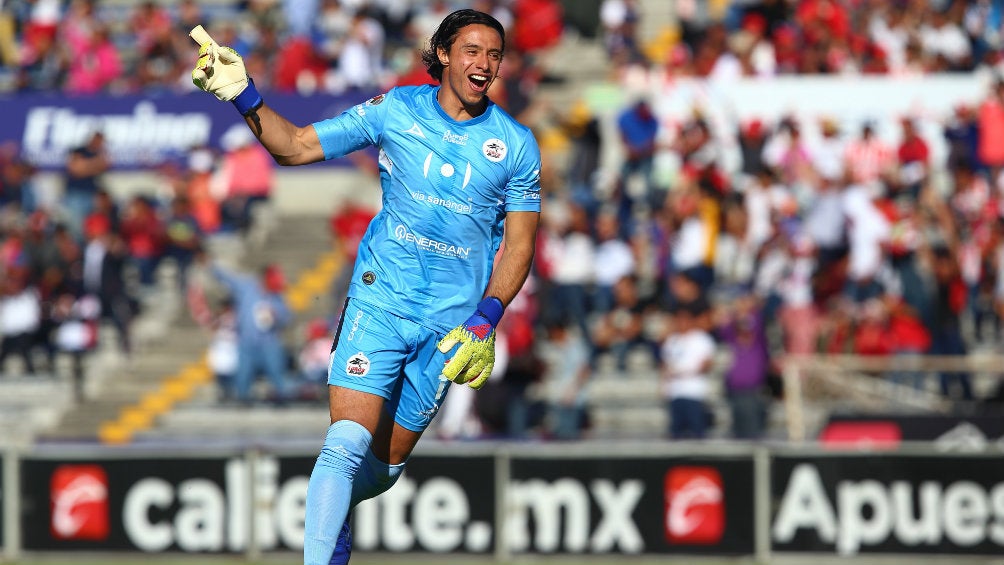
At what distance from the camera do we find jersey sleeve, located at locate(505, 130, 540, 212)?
7668mm

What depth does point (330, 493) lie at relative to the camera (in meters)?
7.23

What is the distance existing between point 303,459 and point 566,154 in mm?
8038

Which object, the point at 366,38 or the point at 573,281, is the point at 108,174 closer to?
the point at 366,38

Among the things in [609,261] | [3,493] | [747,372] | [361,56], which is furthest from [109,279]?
[747,372]

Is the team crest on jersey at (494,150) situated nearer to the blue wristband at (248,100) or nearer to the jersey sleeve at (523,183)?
the jersey sleeve at (523,183)

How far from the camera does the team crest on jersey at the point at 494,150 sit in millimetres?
7598

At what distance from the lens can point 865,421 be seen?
16.8 m

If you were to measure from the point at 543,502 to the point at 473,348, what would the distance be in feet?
25.4

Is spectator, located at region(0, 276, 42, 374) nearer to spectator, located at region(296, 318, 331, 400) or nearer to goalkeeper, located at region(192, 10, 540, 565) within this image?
spectator, located at region(296, 318, 331, 400)

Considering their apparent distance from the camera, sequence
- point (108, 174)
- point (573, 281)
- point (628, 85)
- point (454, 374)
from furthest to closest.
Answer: point (108, 174), point (628, 85), point (573, 281), point (454, 374)

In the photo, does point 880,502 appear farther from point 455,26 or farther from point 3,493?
point 455,26

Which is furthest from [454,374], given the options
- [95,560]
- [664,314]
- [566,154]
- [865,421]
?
[566,154]

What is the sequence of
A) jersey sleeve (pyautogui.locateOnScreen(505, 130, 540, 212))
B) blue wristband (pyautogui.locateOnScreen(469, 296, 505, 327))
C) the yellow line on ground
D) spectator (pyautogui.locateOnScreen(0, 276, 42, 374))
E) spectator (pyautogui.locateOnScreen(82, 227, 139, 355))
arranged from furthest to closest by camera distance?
1. spectator (pyautogui.locateOnScreen(0, 276, 42, 374))
2. spectator (pyautogui.locateOnScreen(82, 227, 139, 355))
3. the yellow line on ground
4. jersey sleeve (pyautogui.locateOnScreen(505, 130, 540, 212))
5. blue wristband (pyautogui.locateOnScreen(469, 296, 505, 327))

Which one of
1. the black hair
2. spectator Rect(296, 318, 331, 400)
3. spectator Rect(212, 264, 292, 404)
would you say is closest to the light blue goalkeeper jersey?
the black hair
